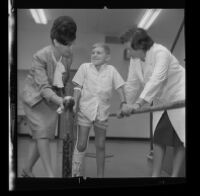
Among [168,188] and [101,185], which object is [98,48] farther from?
[168,188]

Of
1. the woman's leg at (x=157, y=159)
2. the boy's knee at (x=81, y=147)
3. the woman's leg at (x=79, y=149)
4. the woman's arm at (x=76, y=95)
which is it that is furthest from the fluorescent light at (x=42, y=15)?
the woman's leg at (x=157, y=159)

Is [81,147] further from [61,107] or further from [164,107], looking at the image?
[164,107]

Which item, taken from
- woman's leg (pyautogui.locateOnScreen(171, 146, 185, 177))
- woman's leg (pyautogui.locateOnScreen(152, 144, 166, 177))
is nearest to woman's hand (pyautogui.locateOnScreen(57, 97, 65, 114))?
woman's leg (pyautogui.locateOnScreen(152, 144, 166, 177))

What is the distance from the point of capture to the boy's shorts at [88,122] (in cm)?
223

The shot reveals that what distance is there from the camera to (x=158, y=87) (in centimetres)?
226

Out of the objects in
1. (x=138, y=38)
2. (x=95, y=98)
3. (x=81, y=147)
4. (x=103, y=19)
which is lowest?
(x=81, y=147)

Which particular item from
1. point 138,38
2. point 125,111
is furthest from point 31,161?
point 138,38

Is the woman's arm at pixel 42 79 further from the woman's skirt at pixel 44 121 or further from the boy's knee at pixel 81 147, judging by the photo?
the boy's knee at pixel 81 147

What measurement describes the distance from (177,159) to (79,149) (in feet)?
2.57

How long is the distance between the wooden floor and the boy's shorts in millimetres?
133

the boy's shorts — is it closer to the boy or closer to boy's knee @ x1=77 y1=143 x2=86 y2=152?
the boy

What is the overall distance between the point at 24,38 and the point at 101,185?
1.28 meters

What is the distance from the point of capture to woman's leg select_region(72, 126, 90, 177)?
222 centimetres
